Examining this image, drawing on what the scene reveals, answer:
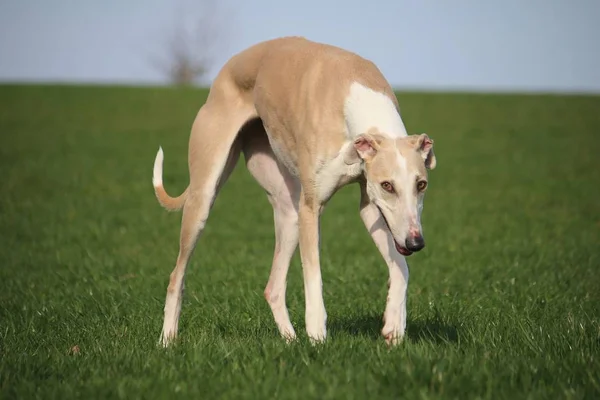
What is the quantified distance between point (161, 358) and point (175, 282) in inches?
61.5

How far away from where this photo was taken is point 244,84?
6.40 metres

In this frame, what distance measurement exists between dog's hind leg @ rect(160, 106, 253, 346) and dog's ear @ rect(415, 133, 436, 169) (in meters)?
1.78

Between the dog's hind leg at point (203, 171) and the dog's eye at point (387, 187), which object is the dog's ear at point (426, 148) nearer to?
the dog's eye at point (387, 187)

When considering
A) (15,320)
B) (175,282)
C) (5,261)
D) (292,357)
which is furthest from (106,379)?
(5,261)

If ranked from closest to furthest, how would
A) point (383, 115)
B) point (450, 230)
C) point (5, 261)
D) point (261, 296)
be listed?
point (383, 115) < point (261, 296) < point (5, 261) < point (450, 230)

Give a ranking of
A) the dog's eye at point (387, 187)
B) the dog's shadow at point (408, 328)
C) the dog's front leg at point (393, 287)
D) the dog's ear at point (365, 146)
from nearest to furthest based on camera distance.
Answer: the dog's eye at point (387, 187) < the dog's ear at point (365, 146) < the dog's front leg at point (393, 287) < the dog's shadow at point (408, 328)

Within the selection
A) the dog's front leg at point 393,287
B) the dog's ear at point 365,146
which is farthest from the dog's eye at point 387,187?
the dog's front leg at point 393,287

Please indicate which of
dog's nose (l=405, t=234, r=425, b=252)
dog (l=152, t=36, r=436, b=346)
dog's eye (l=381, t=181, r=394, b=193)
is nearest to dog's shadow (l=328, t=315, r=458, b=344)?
dog (l=152, t=36, r=436, b=346)

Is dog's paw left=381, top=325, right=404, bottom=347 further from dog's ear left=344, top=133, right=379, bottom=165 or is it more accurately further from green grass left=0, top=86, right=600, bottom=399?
dog's ear left=344, top=133, right=379, bottom=165

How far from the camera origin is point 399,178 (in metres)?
4.71

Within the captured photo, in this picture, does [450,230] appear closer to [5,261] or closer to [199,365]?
[5,261]

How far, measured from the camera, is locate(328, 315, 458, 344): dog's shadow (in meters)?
5.52

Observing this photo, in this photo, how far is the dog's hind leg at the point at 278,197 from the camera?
647 centimetres

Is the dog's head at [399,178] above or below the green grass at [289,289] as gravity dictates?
above
